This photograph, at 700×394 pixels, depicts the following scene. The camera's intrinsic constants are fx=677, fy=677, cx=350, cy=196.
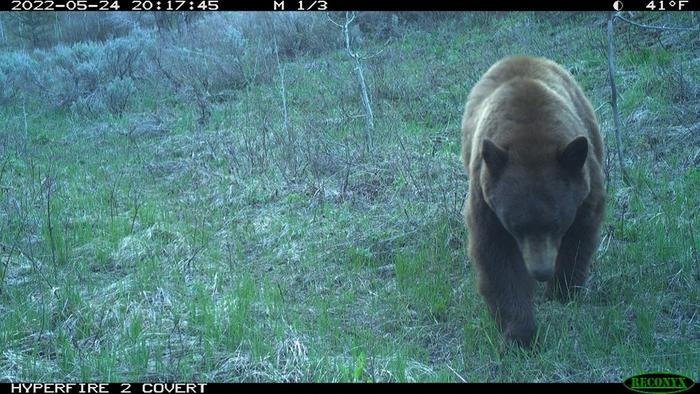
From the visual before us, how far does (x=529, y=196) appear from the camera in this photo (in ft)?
13.0

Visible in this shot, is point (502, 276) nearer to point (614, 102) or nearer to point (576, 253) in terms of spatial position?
point (576, 253)

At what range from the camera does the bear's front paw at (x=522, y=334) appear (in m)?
4.42

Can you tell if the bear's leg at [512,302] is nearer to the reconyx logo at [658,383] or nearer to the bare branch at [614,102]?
the reconyx logo at [658,383]

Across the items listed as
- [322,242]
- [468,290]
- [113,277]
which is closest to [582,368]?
[468,290]

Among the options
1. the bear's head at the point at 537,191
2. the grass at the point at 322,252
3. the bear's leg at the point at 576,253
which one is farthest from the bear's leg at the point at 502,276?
the bear's leg at the point at 576,253

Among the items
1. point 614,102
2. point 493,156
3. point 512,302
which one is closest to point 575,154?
point 493,156

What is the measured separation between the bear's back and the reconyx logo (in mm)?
1601

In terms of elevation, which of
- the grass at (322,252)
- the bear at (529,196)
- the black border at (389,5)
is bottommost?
the grass at (322,252)

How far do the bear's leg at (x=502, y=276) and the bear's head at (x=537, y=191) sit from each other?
1.12 ft

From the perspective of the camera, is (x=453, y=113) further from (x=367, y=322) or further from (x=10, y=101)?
(x=10, y=101)

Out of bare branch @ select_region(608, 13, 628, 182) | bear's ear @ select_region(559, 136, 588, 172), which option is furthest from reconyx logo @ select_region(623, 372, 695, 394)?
bare branch @ select_region(608, 13, 628, 182)

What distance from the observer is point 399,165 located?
26.9 feet

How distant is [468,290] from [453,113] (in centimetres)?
534

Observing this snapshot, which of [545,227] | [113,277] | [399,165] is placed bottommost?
[113,277]
